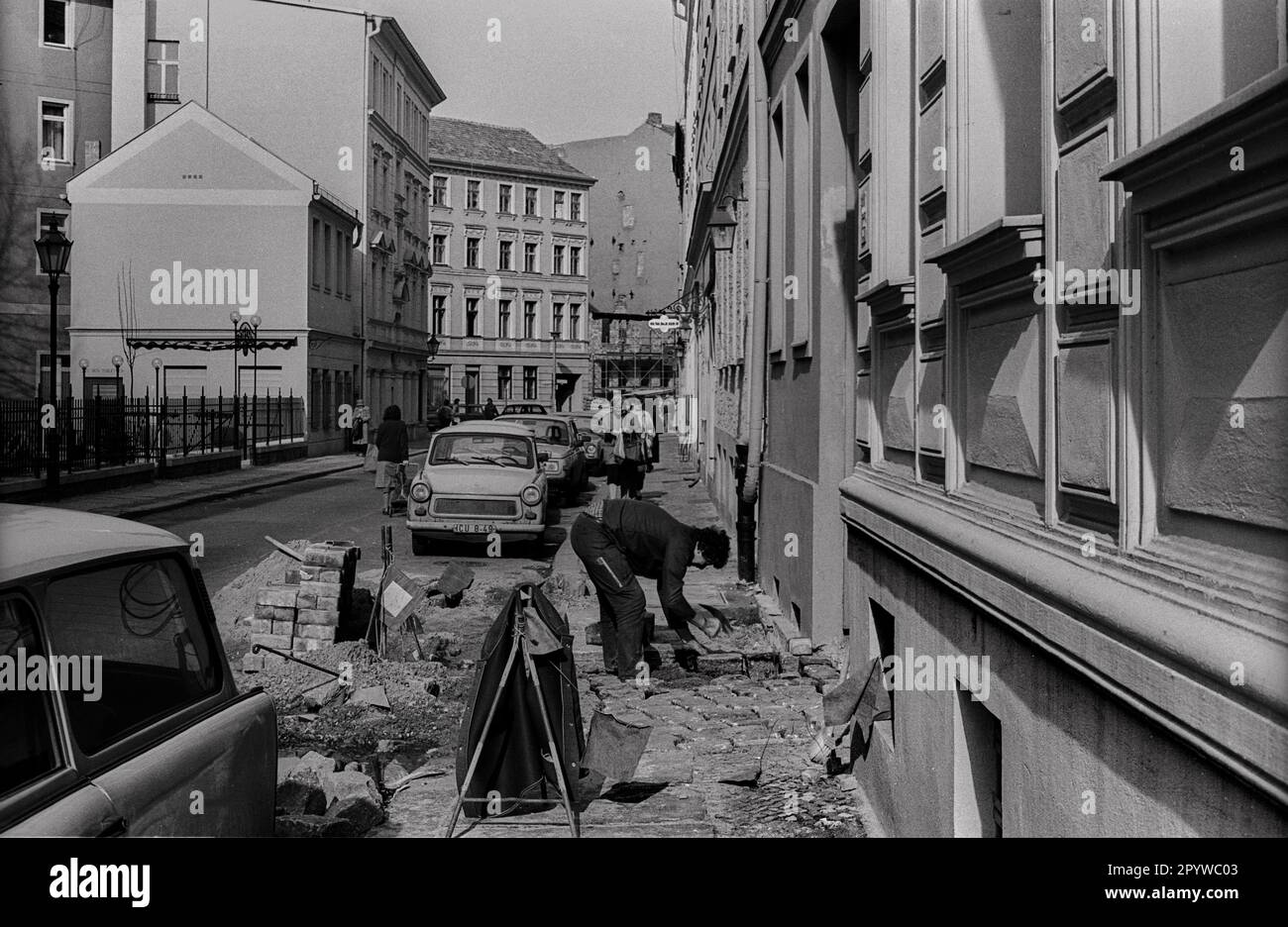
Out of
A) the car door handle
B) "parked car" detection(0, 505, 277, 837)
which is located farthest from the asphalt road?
the car door handle

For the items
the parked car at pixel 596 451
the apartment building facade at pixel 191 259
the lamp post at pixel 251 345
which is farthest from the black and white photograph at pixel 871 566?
the apartment building facade at pixel 191 259

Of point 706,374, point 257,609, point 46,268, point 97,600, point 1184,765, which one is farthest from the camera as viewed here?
point 706,374

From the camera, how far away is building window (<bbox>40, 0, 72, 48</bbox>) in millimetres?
38281

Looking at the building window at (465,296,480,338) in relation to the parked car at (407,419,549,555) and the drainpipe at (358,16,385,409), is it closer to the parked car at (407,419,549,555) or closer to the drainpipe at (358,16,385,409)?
the drainpipe at (358,16,385,409)

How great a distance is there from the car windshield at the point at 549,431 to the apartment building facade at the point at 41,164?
64.2 ft

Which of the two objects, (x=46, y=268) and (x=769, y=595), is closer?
(x=769, y=595)

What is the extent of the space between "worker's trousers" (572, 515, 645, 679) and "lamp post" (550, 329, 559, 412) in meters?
61.7

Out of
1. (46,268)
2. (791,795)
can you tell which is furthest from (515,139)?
(791,795)

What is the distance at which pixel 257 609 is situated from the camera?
9.84 meters

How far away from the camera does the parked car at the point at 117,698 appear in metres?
2.75

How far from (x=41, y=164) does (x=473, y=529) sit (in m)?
32.0

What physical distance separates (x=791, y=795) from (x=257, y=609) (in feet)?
17.2

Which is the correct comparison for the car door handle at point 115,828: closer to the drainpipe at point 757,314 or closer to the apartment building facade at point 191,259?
the drainpipe at point 757,314
